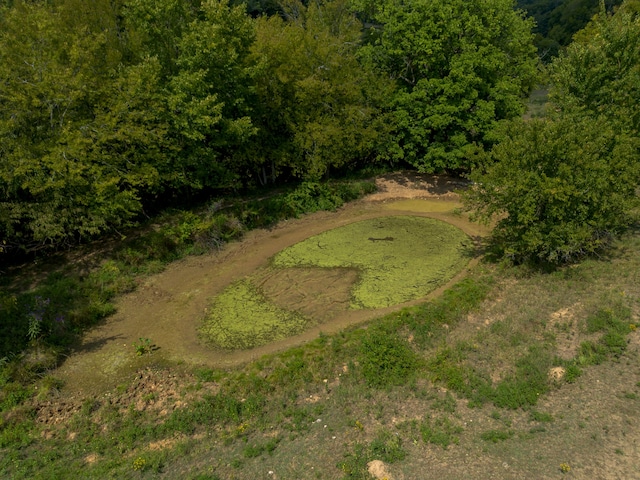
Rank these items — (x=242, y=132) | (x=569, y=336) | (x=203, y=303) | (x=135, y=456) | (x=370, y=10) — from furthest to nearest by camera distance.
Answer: (x=370, y=10)
(x=242, y=132)
(x=203, y=303)
(x=569, y=336)
(x=135, y=456)

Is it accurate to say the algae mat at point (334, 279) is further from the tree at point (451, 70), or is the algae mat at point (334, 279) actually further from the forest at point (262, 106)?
the tree at point (451, 70)

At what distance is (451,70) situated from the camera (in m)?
28.1

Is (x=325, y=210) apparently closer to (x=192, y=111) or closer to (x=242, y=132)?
(x=242, y=132)

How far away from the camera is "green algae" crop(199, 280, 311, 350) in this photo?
1730 cm

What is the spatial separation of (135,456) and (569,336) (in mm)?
14327

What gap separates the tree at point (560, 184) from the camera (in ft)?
59.2

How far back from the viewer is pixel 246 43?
981 inches

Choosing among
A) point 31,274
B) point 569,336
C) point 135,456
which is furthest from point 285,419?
point 31,274

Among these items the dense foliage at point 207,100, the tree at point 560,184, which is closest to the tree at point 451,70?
the dense foliage at point 207,100

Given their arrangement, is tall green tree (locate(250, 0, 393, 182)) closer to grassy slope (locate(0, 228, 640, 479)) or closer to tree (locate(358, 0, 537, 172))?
tree (locate(358, 0, 537, 172))

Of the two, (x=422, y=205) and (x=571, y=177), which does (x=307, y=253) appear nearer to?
(x=422, y=205)

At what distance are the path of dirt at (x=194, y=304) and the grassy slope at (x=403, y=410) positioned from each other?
1092 mm

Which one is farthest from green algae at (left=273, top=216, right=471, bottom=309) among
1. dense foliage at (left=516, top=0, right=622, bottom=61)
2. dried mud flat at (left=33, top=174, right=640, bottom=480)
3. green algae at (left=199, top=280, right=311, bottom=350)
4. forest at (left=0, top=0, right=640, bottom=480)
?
dense foliage at (left=516, top=0, right=622, bottom=61)

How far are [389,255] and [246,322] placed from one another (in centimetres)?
847
